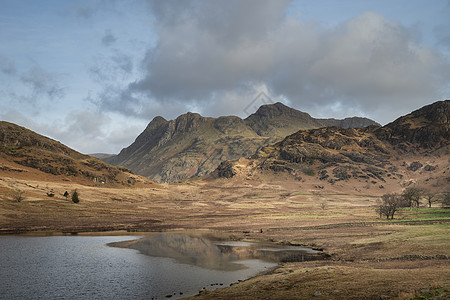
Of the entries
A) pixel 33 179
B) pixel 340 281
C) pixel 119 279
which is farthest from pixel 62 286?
pixel 33 179

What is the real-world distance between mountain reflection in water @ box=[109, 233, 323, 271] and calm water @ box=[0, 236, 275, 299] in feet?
8.32

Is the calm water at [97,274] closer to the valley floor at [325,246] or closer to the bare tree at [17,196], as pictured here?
the valley floor at [325,246]

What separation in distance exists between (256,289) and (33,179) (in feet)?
570

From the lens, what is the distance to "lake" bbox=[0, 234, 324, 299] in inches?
1256

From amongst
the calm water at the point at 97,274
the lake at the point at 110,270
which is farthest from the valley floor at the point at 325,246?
the lake at the point at 110,270

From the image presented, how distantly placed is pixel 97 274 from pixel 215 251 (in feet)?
76.9

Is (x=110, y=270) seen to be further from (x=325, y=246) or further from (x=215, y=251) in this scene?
(x=325, y=246)

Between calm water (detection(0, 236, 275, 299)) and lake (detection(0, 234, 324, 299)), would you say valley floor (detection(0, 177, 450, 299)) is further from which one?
lake (detection(0, 234, 324, 299))

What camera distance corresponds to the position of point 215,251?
57031 millimetres

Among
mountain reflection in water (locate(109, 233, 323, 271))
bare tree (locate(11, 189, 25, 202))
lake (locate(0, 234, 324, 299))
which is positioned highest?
bare tree (locate(11, 189, 25, 202))

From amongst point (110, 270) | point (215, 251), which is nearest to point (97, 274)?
point (110, 270)

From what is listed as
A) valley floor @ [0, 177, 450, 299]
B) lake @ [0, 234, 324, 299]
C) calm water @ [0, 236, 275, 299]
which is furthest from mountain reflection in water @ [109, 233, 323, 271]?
valley floor @ [0, 177, 450, 299]

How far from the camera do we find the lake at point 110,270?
31909 millimetres

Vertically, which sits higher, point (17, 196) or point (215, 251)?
point (17, 196)
